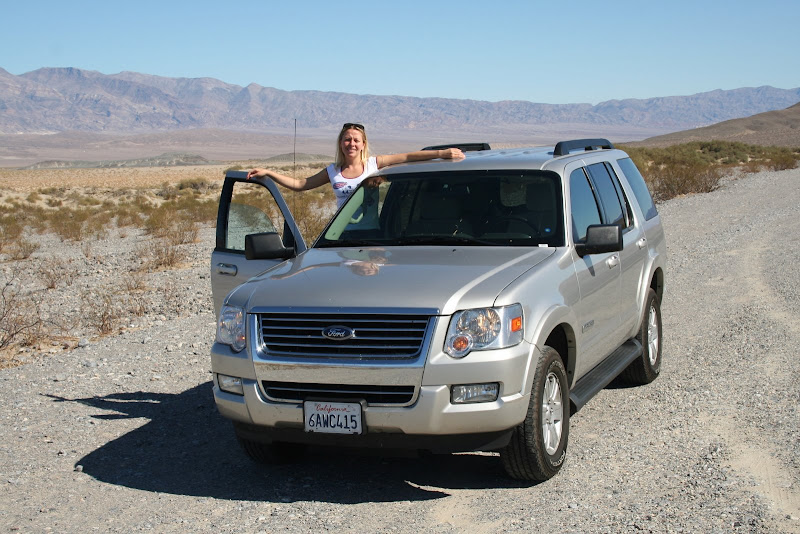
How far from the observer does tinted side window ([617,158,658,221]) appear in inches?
306

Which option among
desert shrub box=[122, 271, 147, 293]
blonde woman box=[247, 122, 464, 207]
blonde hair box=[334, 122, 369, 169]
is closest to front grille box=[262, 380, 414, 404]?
blonde woman box=[247, 122, 464, 207]

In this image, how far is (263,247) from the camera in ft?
19.4

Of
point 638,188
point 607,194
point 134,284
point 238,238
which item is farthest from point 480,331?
point 134,284

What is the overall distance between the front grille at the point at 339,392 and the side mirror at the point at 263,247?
1.27 m

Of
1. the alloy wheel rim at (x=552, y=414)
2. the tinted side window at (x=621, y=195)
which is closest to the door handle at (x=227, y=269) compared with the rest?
the alloy wheel rim at (x=552, y=414)

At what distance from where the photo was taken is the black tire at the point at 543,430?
4.81 metres

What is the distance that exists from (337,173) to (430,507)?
312 centimetres

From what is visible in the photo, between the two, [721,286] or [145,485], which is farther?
[721,286]

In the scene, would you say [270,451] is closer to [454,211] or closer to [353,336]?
[353,336]

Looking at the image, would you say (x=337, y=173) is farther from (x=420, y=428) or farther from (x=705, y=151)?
(x=705, y=151)

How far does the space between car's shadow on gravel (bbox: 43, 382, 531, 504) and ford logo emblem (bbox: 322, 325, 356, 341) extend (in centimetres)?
74

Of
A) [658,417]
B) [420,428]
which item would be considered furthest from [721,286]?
[420,428]

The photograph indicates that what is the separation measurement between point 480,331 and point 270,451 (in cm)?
161

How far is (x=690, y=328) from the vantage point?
30.9 feet
